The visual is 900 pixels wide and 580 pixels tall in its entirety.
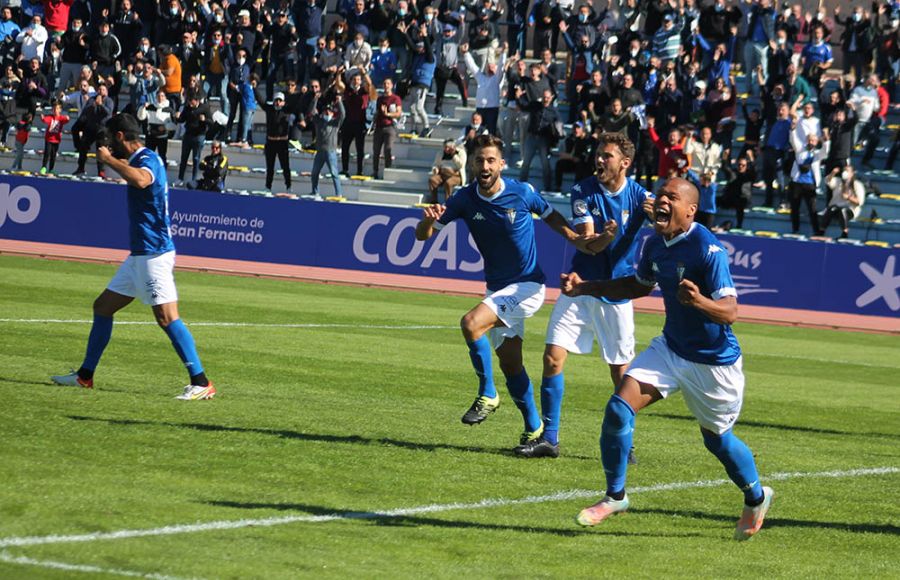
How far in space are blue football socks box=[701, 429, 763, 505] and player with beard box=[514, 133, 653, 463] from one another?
241cm

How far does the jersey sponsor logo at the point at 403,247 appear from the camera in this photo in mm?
30656

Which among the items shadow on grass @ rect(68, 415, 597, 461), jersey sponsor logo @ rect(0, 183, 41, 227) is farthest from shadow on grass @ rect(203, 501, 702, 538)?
jersey sponsor logo @ rect(0, 183, 41, 227)

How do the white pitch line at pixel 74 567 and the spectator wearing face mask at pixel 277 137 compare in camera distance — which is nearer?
the white pitch line at pixel 74 567

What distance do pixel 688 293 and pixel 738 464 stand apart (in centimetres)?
123

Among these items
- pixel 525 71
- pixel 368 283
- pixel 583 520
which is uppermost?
pixel 525 71

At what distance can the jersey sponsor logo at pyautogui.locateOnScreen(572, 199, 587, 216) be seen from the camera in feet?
35.5

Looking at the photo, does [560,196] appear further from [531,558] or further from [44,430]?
[531,558]

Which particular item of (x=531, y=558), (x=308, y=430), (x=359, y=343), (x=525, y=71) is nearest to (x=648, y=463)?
(x=308, y=430)

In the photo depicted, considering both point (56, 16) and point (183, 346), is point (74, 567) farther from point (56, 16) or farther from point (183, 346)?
point (56, 16)

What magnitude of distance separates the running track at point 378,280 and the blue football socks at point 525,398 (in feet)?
54.5

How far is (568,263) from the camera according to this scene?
98.4 ft

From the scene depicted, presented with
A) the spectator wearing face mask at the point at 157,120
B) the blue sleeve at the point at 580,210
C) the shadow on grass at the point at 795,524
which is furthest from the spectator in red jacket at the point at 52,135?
the shadow on grass at the point at 795,524

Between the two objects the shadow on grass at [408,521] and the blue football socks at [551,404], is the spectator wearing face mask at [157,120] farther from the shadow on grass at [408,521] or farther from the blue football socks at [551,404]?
the shadow on grass at [408,521]

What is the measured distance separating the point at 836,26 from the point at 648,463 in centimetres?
3260
